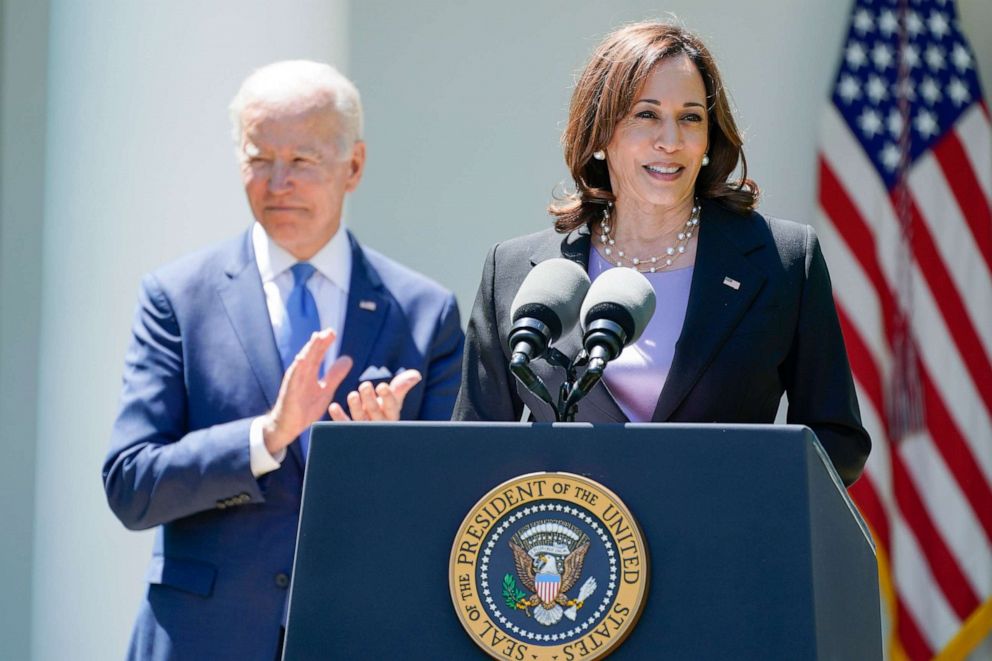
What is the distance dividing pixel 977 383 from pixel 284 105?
9.30 ft

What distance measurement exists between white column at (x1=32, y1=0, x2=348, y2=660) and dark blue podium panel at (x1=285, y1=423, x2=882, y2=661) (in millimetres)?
2923

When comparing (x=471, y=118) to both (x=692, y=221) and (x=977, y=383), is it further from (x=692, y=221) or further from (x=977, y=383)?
(x=692, y=221)

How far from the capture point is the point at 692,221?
283cm

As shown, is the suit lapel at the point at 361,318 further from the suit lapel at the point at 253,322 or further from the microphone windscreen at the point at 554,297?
the microphone windscreen at the point at 554,297

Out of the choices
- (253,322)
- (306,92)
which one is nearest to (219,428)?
(253,322)

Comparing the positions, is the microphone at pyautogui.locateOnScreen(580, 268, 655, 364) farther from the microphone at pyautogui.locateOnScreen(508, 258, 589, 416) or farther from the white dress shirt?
the white dress shirt

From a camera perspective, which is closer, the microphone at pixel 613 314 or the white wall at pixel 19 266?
the microphone at pixel 613 314

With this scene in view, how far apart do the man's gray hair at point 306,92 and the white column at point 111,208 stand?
40.6 inches

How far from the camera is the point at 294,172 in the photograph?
378 centimetres

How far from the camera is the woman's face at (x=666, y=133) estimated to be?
276cm

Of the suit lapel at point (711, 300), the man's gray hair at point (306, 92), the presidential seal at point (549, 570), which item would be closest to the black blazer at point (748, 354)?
the suit lapel at point (711, 300)

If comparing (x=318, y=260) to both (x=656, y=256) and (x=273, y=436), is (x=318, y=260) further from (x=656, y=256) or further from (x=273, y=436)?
(x=656, y=256)

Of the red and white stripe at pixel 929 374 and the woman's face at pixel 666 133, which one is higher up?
the woman's face at pixel 666 133

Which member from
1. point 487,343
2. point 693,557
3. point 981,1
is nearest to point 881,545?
point 981,1
